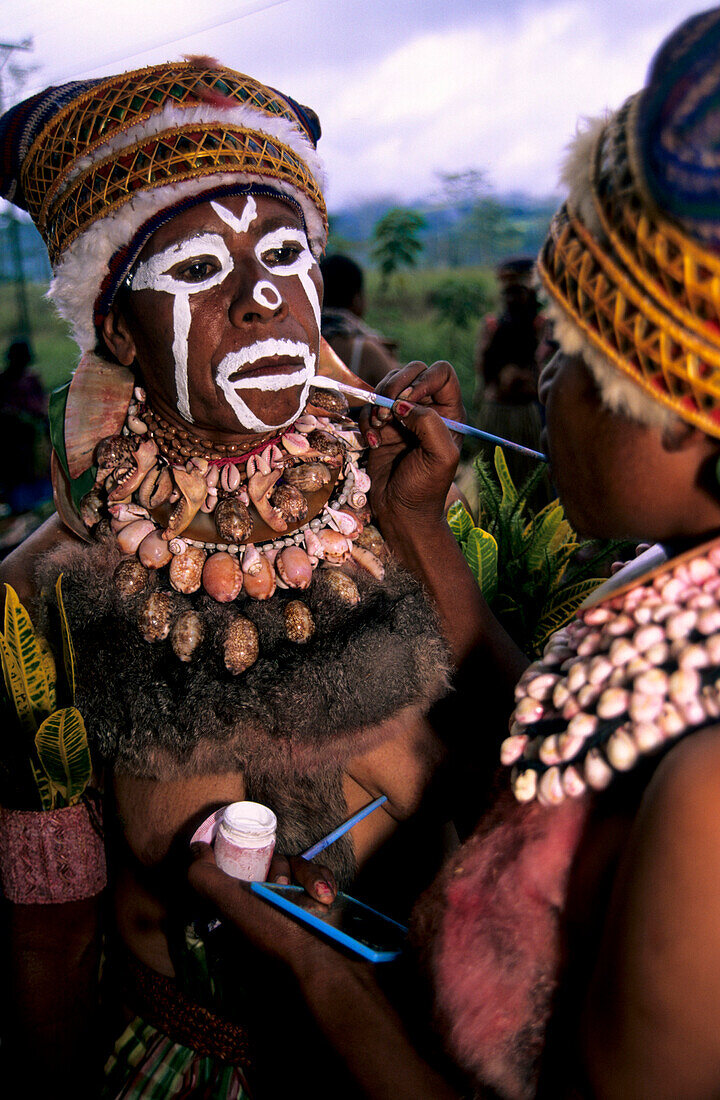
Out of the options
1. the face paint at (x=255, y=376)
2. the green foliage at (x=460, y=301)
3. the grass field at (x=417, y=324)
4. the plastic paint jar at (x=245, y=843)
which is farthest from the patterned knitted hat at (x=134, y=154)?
the green foliage at (x=460, y=301)

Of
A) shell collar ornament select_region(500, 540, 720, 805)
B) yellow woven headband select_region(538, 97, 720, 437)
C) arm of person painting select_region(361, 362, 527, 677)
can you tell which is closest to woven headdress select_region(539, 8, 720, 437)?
yellow woven headband select_region(538, 97, 720, 437)

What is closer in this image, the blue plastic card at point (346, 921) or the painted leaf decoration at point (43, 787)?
the blue plastic card at point (346, 921)

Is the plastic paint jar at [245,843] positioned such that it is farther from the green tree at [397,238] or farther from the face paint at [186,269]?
the green tree at [397,238]

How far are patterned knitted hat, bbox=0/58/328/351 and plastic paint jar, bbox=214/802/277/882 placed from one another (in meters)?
1.06

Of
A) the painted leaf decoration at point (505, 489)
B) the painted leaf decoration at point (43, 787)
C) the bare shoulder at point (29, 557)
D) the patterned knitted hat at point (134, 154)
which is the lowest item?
the painted leaf decoration at point (43, 787)

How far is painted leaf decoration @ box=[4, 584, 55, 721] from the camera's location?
1.57 metres

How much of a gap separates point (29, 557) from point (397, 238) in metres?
8.73

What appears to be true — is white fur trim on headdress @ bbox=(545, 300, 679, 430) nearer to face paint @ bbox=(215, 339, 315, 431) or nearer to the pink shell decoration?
face paint @ bbox=(215, 339, 315, 431)

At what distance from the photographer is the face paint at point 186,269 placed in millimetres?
1531

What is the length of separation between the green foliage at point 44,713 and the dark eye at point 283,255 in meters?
0.75

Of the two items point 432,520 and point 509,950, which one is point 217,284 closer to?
point 432,520

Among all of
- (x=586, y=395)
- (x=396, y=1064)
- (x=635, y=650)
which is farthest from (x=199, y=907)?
(x=586, y=395)

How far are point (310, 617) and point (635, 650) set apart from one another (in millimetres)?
745

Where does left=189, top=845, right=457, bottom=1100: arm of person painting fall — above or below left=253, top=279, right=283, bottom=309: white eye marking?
below
